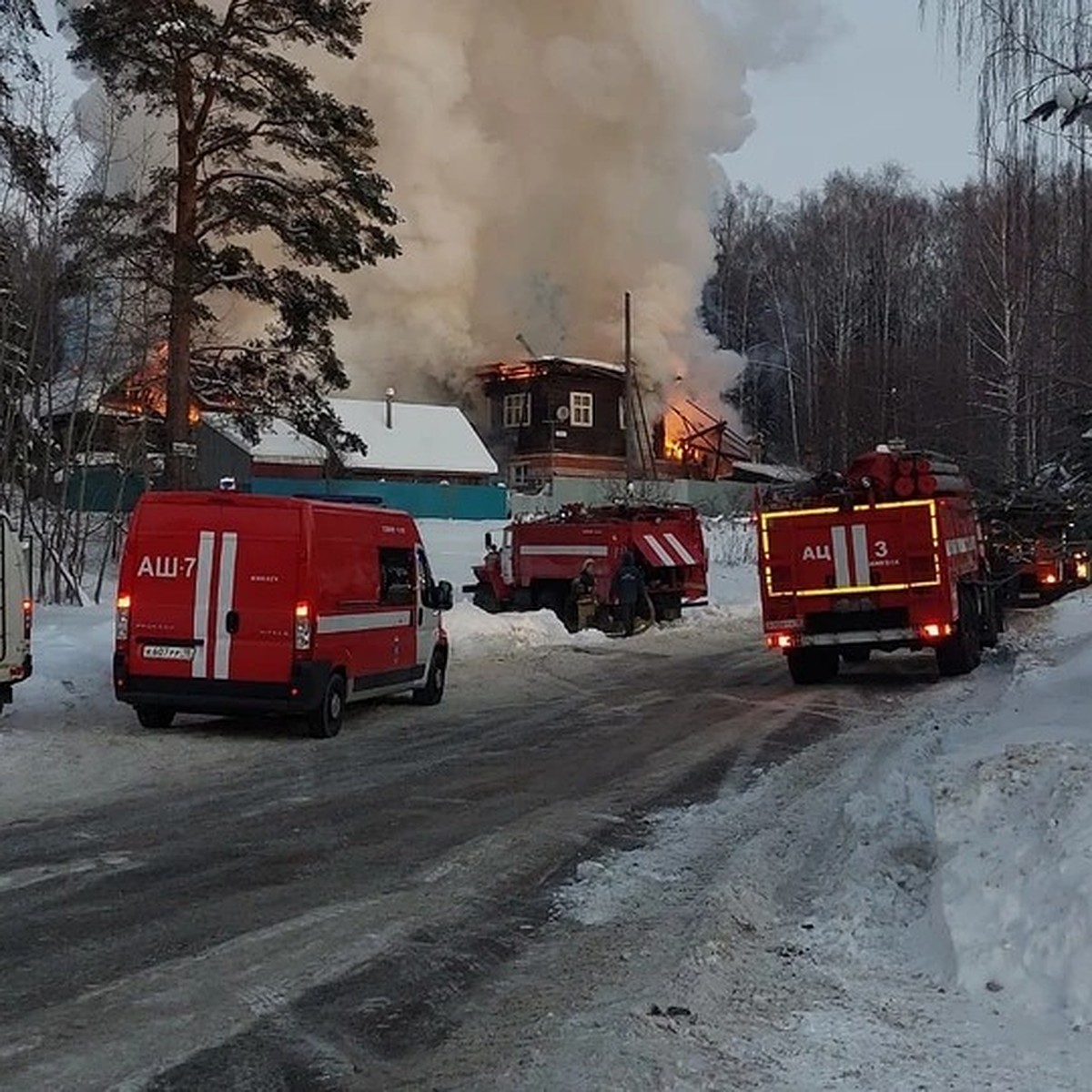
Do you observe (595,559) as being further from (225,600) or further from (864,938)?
(864,938)

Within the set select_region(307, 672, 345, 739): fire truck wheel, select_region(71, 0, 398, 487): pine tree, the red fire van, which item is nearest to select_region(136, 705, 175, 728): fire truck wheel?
the red fire van

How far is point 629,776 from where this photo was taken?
1102cm

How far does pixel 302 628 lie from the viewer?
1250 cm

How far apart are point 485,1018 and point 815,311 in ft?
201

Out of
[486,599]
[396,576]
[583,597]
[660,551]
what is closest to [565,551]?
[583,597]

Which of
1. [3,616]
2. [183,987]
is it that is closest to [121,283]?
[3,616]

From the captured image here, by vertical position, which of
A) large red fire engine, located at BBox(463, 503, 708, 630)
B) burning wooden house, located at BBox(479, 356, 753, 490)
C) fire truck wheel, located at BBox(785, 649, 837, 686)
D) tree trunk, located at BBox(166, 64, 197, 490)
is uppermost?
burning wooden house, located at BBox(479, 356, 753, 490)

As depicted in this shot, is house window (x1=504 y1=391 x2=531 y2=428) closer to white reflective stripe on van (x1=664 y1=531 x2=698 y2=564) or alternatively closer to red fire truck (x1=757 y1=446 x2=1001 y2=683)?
white reflective stripe on van (x1=664 y1=531 x2=698 y2=564)

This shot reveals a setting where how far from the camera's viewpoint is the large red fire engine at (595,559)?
26.3 metres

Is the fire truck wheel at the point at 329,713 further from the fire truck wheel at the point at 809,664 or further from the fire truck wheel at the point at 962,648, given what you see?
the fire truck wheel at the point at 962,648

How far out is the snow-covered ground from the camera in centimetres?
480

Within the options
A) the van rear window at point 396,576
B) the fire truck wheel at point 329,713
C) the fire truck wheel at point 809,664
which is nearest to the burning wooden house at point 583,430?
the fire truck wheel at point 809,664

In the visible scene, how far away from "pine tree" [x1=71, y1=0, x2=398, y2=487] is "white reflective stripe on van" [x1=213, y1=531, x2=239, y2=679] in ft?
32.1

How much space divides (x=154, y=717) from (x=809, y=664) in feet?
28.3
